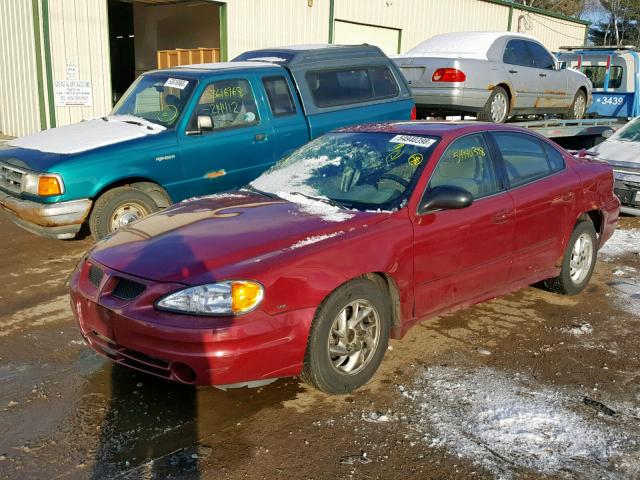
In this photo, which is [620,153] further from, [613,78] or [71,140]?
[71,140]

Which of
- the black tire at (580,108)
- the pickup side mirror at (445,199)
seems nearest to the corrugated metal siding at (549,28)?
the black tire at (580,108)

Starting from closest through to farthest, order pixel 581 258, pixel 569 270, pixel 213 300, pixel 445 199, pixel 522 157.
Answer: pixel 213 300 → pixel 445 199 → pixel 522 157 → pixel 569 270 → pixel 581 258

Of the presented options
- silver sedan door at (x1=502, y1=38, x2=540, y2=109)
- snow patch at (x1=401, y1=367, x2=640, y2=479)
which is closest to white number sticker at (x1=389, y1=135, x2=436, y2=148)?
snow patch at (x1=401, y1=367, x2=640, y2=479)

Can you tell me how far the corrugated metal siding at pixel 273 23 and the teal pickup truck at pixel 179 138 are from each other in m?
8.08

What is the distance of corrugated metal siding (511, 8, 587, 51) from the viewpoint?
80.9ft

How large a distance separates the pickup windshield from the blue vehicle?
10065 mm

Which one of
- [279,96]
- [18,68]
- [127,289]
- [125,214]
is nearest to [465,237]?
[127,289]

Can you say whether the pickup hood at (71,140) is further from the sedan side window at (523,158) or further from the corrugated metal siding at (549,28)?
the corrugated metal siding at (549,28)

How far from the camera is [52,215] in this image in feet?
20.6

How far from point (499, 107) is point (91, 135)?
6478 mm

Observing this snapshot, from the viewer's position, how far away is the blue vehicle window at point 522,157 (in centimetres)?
504

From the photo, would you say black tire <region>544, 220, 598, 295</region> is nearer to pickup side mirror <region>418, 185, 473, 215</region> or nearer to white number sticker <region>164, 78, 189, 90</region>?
pickup side mirror <region>418, 185, 473, 215</region>

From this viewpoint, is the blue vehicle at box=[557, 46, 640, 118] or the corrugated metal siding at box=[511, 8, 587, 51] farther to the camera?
the corrugated metal siding at box=[511, 8, 587, 51]

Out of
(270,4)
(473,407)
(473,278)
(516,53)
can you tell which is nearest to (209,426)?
(473,407)
